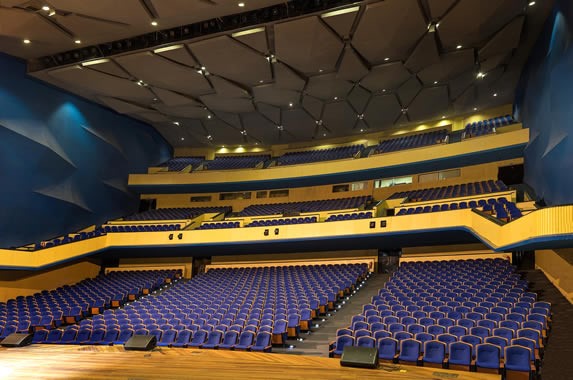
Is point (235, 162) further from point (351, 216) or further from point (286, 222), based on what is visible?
point (351, 216)

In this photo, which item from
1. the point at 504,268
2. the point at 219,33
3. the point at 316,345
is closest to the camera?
the point at 316,345

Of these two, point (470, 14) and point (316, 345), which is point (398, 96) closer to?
point (470, 14)

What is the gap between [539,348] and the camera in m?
4.35

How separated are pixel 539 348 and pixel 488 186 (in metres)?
6.67

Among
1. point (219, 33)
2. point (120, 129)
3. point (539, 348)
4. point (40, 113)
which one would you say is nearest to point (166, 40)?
point (219, 33)

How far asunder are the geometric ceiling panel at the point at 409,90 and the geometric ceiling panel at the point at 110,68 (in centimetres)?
771

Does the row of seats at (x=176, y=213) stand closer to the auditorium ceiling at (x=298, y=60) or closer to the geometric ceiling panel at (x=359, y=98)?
the auditorium ceiling at (x=298, y=60)

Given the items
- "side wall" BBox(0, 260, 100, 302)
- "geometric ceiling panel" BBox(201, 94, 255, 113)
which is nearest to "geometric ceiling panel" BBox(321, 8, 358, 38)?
"geometric ceiling panel" BBox(201, 94, 255, 113)

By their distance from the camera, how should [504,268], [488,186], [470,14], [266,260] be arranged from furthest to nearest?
[266,260], [488,186], [470,14], [504,268]

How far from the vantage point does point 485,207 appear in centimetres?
823

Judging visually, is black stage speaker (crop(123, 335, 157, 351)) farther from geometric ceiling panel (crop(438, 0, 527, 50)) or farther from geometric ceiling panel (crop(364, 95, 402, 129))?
geometric ceiling panel (crop(364, 95, 402, 129))

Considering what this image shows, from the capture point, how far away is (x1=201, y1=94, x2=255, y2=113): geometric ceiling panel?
12.3 metres

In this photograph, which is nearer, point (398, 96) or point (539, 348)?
point (539, 348)

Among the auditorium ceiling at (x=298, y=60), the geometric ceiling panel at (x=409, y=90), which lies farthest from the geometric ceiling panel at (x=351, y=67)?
the geometric ceiling panel at (x=409, y=90)
